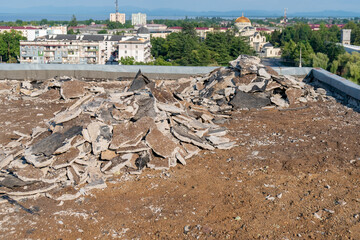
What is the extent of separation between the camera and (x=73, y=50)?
7188 centimetres

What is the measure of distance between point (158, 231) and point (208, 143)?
2.50m

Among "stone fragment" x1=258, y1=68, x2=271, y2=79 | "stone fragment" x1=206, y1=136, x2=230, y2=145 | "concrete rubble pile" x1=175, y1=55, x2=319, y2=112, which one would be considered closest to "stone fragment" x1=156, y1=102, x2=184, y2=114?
"stone fragment" x1=206, y1=136, x2=230, y2=145

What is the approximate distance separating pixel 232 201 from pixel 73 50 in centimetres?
7158

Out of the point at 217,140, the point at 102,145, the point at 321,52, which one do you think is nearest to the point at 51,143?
the point at 102,145

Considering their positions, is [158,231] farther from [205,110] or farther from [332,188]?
[205,110]

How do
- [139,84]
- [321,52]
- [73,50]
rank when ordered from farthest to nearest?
[73,50], [321,52], [139,84]

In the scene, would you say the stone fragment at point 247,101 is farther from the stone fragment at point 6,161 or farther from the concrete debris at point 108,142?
the stone fragment at point 6,161

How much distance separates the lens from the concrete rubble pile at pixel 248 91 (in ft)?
28.6

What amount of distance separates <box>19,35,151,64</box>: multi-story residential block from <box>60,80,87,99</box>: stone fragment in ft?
197

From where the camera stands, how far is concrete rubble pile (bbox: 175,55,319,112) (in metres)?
8.73

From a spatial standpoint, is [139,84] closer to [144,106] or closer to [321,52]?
[144,106]

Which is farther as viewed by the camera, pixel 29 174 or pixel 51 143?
pixel 51 143

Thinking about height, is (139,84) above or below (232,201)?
above

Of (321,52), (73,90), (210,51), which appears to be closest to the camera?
(73,90)
